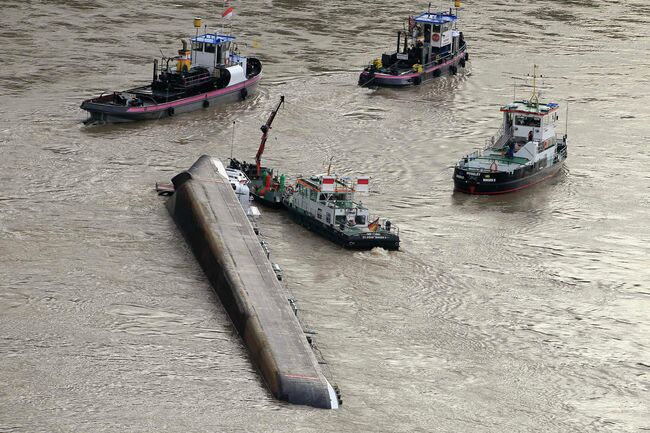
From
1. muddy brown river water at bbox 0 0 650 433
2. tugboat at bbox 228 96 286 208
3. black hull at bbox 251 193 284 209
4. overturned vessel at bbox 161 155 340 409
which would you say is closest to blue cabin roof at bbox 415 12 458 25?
muddy brown river water at bbox 0 0 650 433

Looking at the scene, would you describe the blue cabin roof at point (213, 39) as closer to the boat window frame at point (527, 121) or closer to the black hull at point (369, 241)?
the boat window frame at point (527, 121)

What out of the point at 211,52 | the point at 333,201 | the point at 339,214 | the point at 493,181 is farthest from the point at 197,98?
the point at 339,214

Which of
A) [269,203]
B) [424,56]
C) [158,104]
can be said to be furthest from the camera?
[424,56]

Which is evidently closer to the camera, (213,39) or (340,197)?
(340,197)

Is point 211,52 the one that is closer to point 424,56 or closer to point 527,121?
point 424,56

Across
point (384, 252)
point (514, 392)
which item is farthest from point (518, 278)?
point (514, 392)

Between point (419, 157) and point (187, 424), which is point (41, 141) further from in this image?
point (187, 424)
